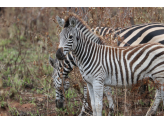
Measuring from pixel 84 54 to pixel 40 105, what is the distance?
7.95 feet

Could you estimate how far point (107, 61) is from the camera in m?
4.35

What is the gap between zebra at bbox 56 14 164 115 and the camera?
413cm

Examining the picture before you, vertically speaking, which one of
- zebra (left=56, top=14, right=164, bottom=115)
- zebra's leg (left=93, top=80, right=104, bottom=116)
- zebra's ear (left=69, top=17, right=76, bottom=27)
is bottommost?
zebra's leg (left=93, top=80, right=104, bottom=116)

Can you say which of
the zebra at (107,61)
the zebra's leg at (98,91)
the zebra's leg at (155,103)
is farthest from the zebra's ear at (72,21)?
the zebra's leg at (155,103)

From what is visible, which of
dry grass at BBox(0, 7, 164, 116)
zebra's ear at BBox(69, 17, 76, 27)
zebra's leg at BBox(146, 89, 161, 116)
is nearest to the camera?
zebra's ear at BBox(69, 17, 76, 27)

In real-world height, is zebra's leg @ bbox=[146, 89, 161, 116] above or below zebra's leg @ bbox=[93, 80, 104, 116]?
below

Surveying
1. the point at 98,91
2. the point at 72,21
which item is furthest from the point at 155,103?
the point at 72,21

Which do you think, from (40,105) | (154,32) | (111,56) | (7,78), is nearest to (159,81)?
(111,56)

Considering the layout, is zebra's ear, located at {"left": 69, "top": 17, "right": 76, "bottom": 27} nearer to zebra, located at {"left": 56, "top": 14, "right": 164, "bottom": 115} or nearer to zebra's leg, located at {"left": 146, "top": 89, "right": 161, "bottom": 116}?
zebra, located at {"left": 56, "top": 14, "right": 164, "bottom": 115}

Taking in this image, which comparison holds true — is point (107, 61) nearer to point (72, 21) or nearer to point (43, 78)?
point (72, 21)

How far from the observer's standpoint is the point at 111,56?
4387mm

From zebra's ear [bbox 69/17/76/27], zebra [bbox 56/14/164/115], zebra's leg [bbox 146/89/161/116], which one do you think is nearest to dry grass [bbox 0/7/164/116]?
zebra's leg [bbox 146/89/161/116]

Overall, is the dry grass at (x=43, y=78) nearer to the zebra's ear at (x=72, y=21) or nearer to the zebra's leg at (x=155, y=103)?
the zebra's leg at (x=155, y=103)

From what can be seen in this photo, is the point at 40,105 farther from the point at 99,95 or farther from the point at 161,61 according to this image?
the point at 161,61
